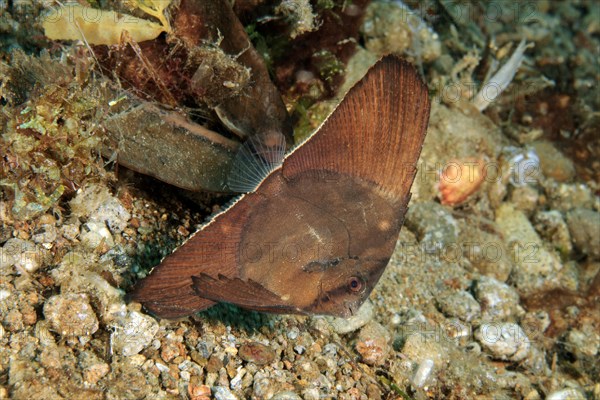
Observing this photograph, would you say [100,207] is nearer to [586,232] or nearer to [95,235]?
[95,235]

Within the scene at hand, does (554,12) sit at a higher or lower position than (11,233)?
lower

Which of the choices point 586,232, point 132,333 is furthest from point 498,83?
point 132,333

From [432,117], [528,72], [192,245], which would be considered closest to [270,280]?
[192,245]

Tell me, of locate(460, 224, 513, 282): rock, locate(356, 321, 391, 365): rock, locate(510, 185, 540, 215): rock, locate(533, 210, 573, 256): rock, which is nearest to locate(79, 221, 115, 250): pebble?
locate(356, 321, 391, 365): rock

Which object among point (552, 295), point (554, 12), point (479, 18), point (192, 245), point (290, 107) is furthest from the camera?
point (554, 12)

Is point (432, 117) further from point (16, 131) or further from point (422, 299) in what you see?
point (16, 131)

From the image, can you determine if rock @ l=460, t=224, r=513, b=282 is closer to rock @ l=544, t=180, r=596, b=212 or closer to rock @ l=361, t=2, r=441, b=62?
rock @ l=544, t=180, r=596, b=212

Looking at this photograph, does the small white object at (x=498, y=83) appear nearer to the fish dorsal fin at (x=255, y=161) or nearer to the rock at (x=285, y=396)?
the fish dorsal fin at (x=255, y=161)
